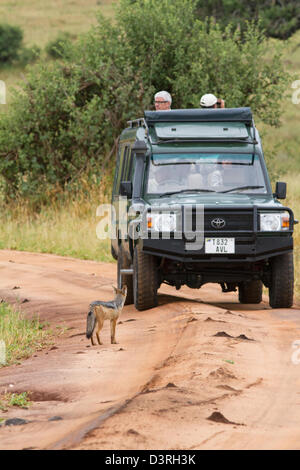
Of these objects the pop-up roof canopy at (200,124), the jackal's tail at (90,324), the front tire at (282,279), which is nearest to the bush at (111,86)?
the pop-up roof canopy at (200,124)

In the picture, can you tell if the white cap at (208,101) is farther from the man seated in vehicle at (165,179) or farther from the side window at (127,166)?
the man seated in vehicle at (165,179)

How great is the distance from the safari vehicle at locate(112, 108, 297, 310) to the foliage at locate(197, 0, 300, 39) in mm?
27665

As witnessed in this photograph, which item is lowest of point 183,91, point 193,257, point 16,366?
point 16,366

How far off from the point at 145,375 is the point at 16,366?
5.47 feet

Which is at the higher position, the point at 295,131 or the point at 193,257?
the point at 295,131

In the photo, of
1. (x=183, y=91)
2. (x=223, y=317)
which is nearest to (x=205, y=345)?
(x=223, y=317)

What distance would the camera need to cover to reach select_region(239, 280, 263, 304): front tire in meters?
11.7

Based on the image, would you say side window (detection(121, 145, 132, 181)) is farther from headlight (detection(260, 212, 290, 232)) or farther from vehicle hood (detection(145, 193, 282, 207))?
headlight (detection(260, 212, 290, 232))

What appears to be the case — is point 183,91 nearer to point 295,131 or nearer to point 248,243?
point 248,243

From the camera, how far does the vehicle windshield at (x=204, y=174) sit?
10.9 metres

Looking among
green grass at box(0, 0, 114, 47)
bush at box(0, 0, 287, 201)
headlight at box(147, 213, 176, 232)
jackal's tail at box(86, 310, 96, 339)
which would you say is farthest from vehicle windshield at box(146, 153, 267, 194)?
green grass at box(0, 0, 114, 47)
